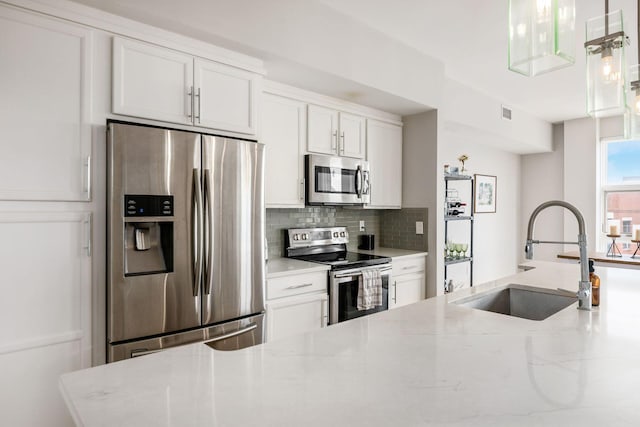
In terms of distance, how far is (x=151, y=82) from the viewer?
2090 mm

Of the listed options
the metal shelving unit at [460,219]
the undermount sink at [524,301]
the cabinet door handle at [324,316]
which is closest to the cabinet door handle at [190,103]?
the cabinet door handle at [324,316]

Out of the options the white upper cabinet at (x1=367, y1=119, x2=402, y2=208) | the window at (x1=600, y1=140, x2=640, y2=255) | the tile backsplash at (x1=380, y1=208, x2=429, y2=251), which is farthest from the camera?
the window at (x1=600, y1=140, x2=640, y2=255)

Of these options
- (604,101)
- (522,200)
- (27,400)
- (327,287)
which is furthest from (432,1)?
(522,200)

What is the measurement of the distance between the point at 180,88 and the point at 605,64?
220 centimetres

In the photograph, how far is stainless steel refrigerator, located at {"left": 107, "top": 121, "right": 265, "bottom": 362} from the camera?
1.89 metres

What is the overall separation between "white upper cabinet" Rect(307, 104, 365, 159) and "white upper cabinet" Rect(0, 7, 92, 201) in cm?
172

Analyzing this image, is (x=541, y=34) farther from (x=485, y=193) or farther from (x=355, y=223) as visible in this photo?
(x=485, y=193)

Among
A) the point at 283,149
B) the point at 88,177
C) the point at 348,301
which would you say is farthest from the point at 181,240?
the point at 348,301

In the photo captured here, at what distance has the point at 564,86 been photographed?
14.2 feet

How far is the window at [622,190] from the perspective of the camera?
547cm

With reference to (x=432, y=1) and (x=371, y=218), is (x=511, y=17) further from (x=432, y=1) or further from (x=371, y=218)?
(x=371, y=218)

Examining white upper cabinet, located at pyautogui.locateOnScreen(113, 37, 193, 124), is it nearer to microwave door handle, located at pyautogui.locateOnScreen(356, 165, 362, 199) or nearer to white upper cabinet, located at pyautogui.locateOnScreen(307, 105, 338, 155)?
white upper cabinet, located at pyautogui.locateOnScreen(307, 105, 338, 155)

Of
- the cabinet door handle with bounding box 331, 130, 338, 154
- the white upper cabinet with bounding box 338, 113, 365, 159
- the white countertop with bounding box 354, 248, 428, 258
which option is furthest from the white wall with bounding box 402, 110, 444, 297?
the cabinet door handle with bounding box 331, 130, 338, 154

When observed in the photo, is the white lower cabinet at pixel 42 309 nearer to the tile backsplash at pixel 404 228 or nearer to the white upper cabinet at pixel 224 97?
the white upper cabinet at pixel 224 97
